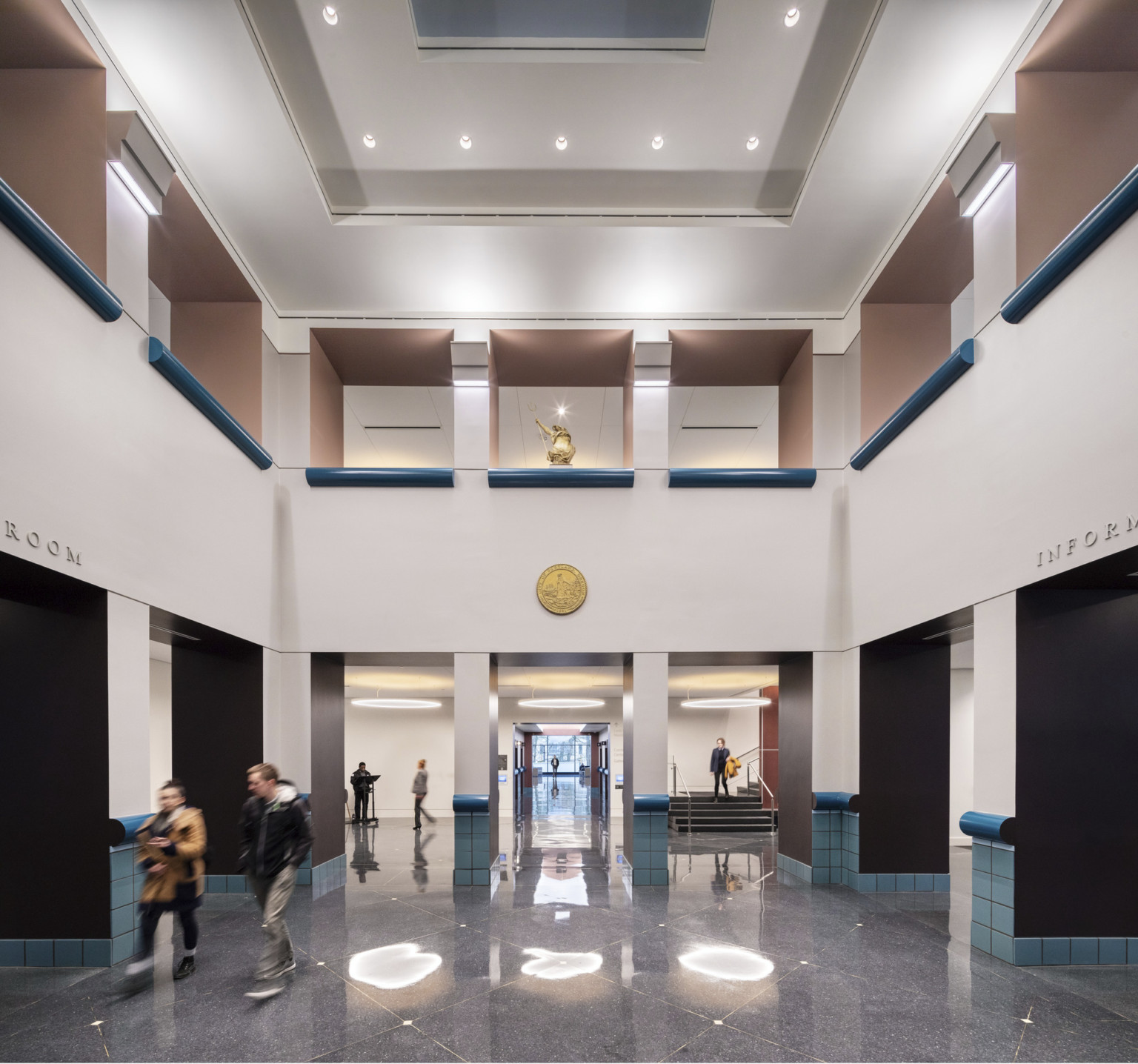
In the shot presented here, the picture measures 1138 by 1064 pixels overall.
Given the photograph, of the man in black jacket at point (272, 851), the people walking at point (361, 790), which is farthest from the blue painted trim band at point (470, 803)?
the people walking at point (361, 790)

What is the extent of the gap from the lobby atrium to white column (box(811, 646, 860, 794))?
6 cm

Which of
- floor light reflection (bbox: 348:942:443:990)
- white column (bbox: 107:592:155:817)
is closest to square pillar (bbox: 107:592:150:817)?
white column (bbox: 107:592:155:817)

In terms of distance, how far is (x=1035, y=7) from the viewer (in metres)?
5.37

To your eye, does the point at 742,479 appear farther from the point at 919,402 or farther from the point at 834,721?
the point at 834,721

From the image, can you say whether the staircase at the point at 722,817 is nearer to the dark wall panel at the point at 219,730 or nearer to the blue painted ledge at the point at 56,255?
the dark wall panel at the point at 219,730

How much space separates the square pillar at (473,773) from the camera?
866 centimetres

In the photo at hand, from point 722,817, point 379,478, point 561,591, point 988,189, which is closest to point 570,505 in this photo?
point 561,591

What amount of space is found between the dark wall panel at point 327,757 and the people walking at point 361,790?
5.41 metres

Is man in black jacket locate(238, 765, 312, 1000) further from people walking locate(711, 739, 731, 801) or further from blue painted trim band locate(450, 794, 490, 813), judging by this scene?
people walking locate(711, 739, 731, 801)

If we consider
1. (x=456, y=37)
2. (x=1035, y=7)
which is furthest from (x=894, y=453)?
(x=456, y=37)

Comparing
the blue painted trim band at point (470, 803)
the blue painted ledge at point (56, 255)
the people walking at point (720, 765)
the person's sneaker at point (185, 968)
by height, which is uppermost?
the blue painted ledge at point (56, 255)

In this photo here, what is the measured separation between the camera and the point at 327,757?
9352 millimetres

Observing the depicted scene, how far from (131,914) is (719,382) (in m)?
8.76

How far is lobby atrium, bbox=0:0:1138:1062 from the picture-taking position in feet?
16.3
